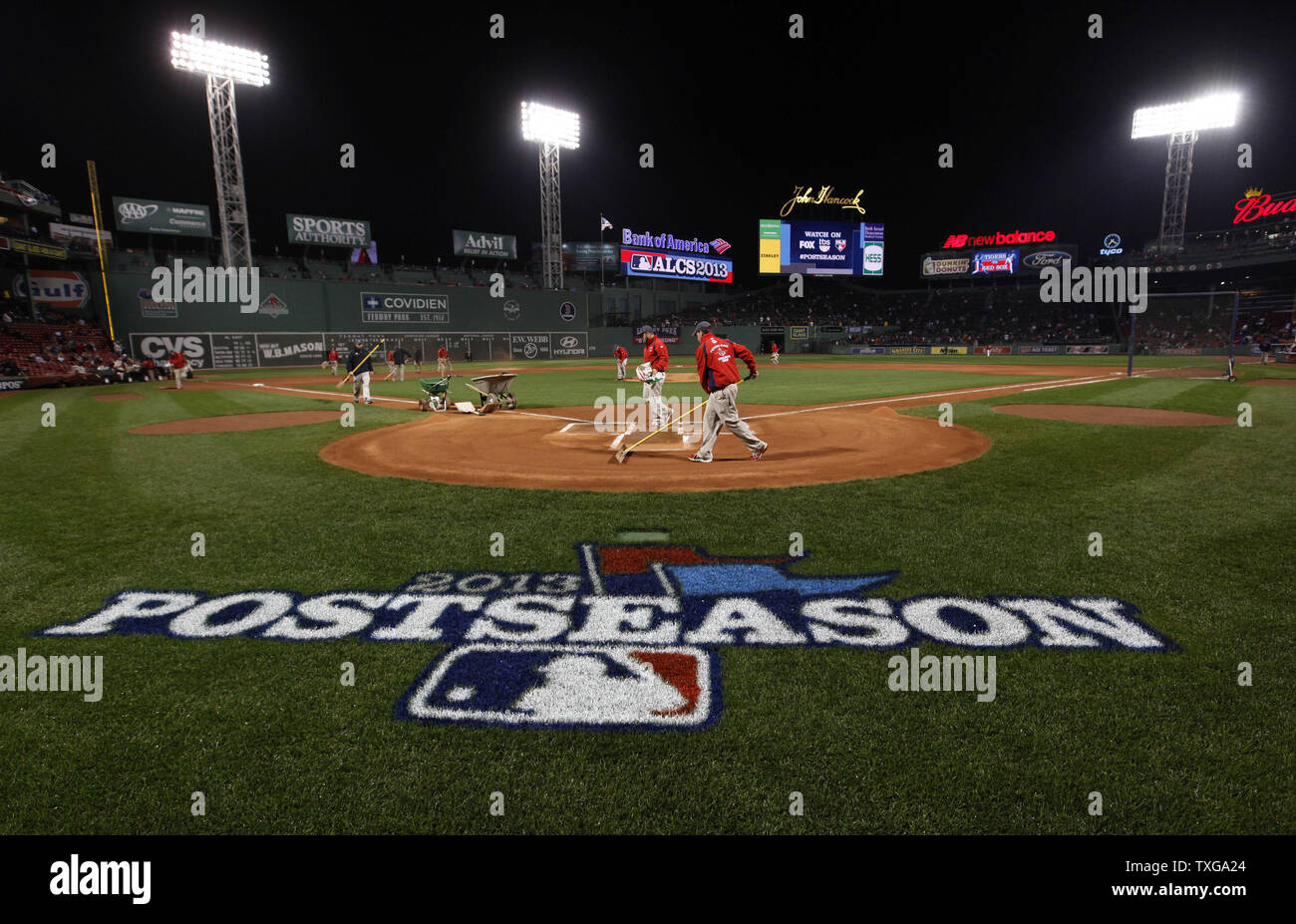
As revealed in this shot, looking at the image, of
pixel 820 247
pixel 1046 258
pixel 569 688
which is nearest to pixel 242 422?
pixel 569 688

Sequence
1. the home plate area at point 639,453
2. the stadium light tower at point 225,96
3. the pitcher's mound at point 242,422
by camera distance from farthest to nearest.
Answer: the stadium light tower at point 225,96, the pitcher's mound at point 242,422, the home plate area at point 639,453

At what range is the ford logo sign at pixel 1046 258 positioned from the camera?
214ft

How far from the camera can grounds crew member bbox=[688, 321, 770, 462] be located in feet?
32.2

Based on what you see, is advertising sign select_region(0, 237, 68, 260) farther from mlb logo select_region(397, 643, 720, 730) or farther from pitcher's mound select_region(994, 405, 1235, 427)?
pitcher's mound select_region(994, 405, 1235, 427)

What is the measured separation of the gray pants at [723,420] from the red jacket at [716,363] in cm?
13

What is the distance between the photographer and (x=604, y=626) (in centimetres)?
453

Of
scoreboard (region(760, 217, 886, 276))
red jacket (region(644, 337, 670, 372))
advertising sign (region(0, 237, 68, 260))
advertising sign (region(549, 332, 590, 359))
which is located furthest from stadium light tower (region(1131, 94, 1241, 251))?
advertising sign (region(0, 237, 68, 260))

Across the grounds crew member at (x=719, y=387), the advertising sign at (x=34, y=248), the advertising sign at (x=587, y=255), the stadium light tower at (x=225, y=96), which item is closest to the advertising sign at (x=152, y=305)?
the advertising sign at (x=34, y=248)

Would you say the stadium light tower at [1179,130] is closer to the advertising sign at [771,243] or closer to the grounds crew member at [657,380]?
the advertising sign at [771,243]

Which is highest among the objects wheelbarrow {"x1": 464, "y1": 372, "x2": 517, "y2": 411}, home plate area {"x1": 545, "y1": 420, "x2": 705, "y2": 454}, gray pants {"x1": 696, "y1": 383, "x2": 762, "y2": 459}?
wheelbarrow {"x1": 464, "y1": 372, "x2": 517, "y2": 411}

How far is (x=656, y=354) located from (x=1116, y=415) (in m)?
11.3

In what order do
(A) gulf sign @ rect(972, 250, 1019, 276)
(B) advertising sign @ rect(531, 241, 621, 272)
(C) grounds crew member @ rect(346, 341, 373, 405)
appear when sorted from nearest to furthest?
(C) grounds crew member @ rect(346, 341, 373, 405) < (A) gulf sign @ rect(972, 250, 1019, 276) < (B) advertising sign @ rect(531, 241, 621, 272)

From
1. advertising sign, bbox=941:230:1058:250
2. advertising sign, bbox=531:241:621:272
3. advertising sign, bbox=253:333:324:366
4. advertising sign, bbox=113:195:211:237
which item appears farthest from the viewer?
advertising sign, bbox=531:241:621:272

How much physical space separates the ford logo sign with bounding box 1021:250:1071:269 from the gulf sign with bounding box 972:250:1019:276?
4.57 ft
